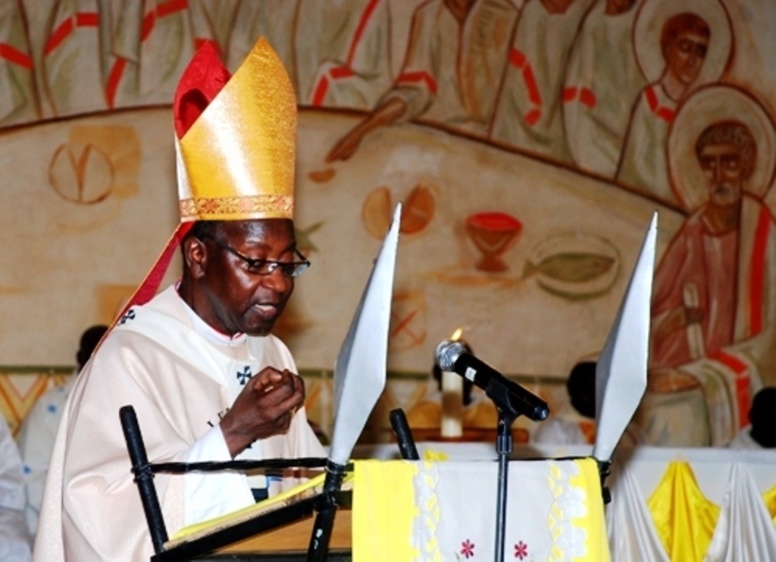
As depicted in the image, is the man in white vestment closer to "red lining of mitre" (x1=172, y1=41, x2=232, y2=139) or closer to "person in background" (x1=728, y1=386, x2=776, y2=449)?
"red lining of mitre" (x1=172, y1=41, x2=232, y2=139)

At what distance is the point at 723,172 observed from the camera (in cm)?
1061

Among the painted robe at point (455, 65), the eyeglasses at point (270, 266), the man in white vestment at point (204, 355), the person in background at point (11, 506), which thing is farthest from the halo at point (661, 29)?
the eyeglasses at point (270, 266)

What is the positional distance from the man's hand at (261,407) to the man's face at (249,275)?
41cm

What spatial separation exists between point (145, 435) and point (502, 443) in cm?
109

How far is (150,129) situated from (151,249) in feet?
2.36

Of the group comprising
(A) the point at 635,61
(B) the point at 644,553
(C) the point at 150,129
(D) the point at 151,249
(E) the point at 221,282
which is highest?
(A) the point at 635,61

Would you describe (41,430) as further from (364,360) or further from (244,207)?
(364,360)

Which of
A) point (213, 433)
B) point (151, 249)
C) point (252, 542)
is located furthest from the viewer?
point (151, 249)

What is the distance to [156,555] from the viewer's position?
3.36 m

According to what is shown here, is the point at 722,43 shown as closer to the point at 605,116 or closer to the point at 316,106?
the point at 605,116

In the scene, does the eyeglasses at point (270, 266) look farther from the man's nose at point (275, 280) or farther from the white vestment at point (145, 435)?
the white vestment at point (145, 435)

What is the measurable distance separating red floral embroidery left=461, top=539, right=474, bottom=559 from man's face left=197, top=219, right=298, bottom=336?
3.30 ft

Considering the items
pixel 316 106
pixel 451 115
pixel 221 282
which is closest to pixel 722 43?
pixel 451 115

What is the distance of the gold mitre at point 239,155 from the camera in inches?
164
